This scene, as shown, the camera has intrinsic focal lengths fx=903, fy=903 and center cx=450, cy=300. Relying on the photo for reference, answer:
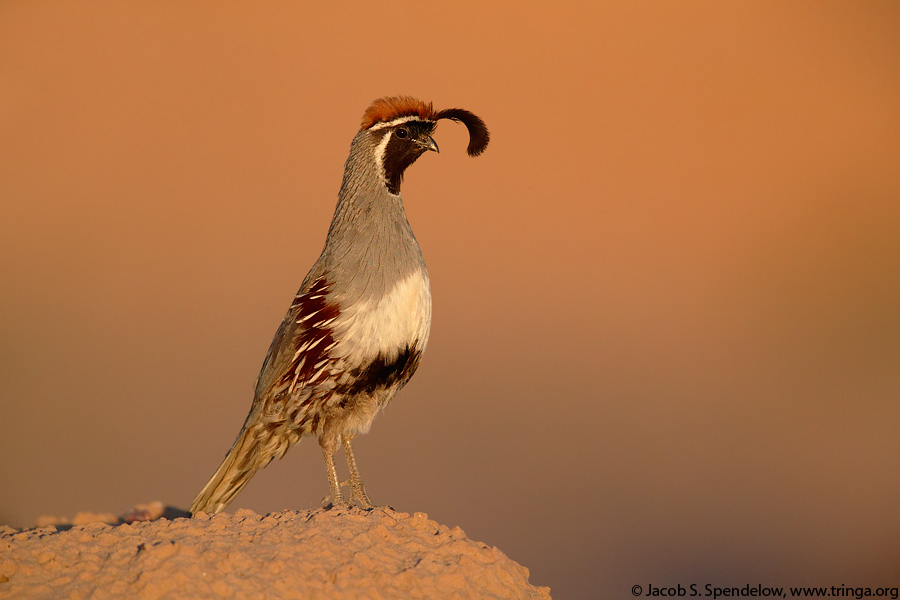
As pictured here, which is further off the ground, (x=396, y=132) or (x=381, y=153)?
(x=396, y=132)

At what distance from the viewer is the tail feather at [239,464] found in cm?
699

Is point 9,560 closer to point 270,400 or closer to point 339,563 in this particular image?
point 339,563

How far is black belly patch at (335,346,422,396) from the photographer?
21.7ft

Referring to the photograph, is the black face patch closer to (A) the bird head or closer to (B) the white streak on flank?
(A) the bird head

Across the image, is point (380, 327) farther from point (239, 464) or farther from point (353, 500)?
point (239, 464)

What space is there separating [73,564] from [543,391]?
12.5 m

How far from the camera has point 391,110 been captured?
287 inches

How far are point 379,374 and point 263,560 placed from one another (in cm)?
198

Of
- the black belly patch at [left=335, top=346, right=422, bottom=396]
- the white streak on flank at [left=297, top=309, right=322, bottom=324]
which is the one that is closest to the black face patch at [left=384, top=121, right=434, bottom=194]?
the white streak on flank at [left=297, top=309, right=322, bottom=324]

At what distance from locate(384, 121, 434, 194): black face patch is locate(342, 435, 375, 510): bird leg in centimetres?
204

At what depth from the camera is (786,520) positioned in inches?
560

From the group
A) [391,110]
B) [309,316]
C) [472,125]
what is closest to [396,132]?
[391,110]

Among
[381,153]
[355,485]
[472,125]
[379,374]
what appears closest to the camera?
[379,374]

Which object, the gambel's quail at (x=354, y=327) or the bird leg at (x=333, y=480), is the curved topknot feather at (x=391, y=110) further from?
the bird leg at (x=333, y=480)
